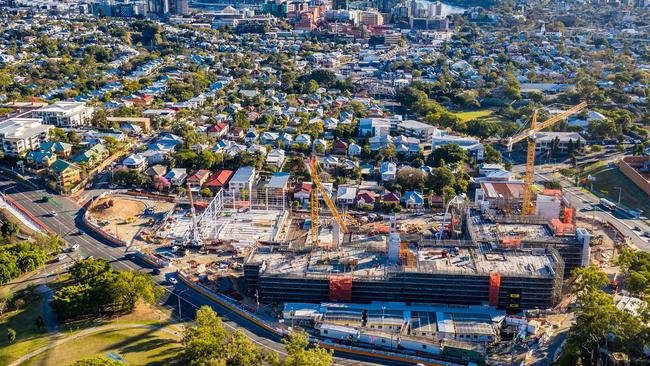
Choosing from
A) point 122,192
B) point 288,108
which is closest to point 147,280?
point 122,192

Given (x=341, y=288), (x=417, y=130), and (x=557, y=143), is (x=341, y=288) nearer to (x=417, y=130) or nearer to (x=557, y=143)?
(x=417, y=130)

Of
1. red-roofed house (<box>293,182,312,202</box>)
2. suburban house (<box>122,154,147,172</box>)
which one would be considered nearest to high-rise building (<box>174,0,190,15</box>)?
suburban house (<box>122,154,147,172</box>)

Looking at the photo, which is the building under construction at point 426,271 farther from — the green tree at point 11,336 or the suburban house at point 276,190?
the green tree at point 11,336

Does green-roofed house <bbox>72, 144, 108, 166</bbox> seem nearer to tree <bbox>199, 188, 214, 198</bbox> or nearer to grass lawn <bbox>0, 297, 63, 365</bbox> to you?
tree <bbox>199, 188, 214, 198</bbox>

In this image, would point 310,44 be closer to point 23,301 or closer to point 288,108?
point 288,108

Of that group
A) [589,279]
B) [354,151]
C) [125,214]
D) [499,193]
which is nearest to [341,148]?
[354,151]

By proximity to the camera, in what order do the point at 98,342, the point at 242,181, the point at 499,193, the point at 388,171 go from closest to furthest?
the point at 98,342 < the point at 499,193 < the point at 242,181 < the point at 388,171
